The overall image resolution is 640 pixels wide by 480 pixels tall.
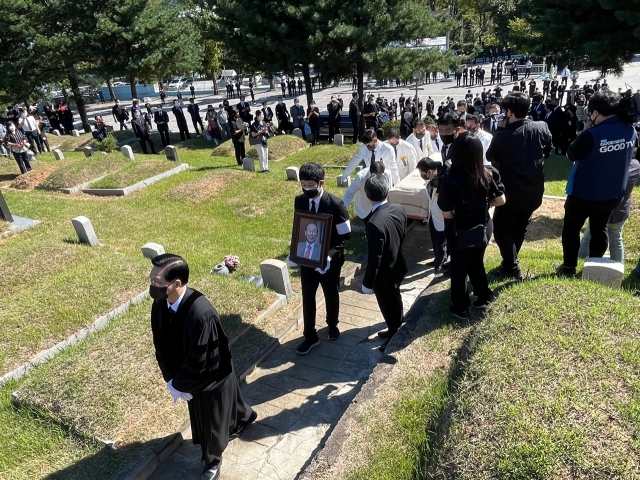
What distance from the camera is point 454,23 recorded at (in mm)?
20609

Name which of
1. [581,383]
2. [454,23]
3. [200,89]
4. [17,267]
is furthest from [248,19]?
[200,89]

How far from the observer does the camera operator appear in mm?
4430

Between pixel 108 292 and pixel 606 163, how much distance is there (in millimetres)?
6504

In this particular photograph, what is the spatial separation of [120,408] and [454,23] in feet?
70.0

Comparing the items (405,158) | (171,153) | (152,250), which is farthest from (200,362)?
(171,153)

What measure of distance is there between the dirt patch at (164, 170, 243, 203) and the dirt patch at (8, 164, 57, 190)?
533cm

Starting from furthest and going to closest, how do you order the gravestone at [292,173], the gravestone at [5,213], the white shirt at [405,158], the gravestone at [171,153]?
1. the gravestone at [171,153]
2. the gravestone at [292,173]
3. the gravestone at [5,213]
4. the white shirt at [405,158]

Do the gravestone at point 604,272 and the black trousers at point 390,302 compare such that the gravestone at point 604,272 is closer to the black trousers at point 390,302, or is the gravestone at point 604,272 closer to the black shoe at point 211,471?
the black trousers at point 390,302

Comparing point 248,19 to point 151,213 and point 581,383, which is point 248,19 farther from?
point 581,383

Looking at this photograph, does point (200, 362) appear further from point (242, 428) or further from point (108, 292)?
point (108, 292)

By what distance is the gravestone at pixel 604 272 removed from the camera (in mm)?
4660

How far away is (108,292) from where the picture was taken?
668 cm

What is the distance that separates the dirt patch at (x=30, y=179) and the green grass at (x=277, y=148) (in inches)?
226

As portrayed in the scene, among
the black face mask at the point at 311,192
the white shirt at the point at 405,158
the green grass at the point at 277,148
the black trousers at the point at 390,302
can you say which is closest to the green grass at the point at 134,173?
the green grass at the point at 277,148
